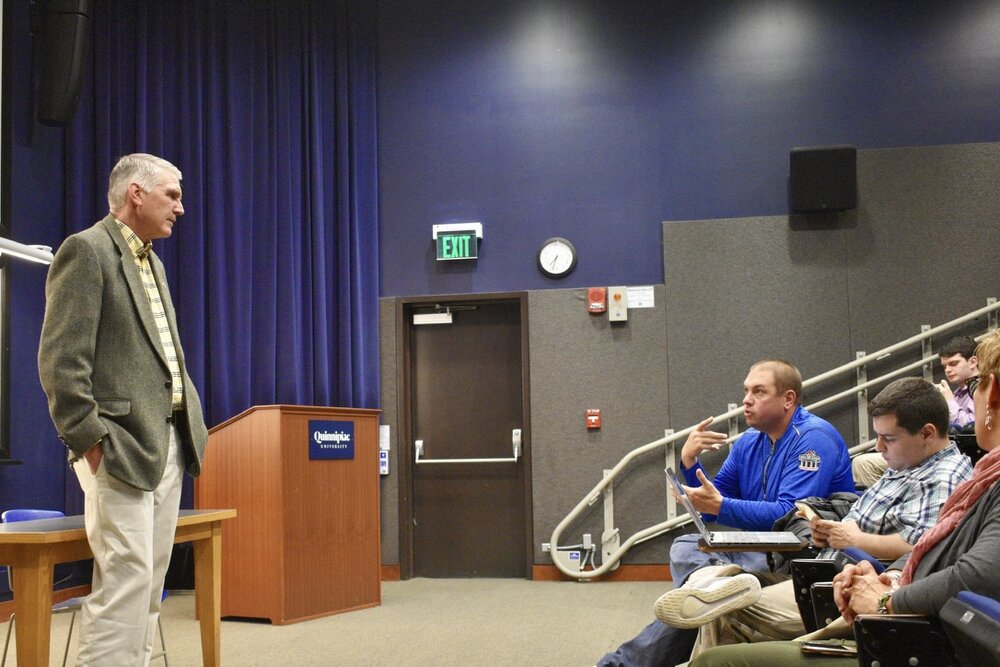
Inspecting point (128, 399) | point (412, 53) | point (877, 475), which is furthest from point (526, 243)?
point (128, 399)

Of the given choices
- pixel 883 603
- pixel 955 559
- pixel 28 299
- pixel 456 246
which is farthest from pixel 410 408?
pixel 955 559

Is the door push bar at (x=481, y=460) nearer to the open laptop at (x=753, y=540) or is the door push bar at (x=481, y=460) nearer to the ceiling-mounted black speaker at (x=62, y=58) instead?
the ceiling-mounted black speaker at (x=62, y=58)

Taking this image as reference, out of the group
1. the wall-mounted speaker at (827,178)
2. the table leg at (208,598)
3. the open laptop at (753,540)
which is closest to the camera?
the open laptop at (753,540)

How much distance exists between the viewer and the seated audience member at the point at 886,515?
2396 millimetres

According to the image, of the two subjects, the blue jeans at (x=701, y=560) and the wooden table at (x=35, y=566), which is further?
the blue jeans at (x=701, y=560)

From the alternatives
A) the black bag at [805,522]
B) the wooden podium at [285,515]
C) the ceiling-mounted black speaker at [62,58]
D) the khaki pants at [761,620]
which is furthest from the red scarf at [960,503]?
the ceiling-mounted black speaker at [62,58]

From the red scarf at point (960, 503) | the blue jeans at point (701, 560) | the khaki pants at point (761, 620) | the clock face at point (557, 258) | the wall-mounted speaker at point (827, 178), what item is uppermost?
the wall-mounted speaker at point (827, 178)

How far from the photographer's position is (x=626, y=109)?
6.61m

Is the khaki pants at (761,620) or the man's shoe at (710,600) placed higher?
the man's shoe at (710,600)

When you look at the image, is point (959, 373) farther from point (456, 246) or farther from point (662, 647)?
point (456, 246)

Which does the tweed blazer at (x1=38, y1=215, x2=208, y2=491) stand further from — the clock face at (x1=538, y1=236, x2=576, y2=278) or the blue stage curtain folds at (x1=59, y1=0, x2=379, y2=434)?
the clock face at (x1=538, y1=236, x2=576, y2=278)

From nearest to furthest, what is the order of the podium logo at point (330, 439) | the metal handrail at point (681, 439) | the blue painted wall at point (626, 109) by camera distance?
the podium logo at point (330, 439) → the metal handrail at point (681, 439) → the blue painted wall at point (626, 109)

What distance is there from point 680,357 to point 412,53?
9.63 ft

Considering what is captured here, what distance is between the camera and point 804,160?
6.12 metres
